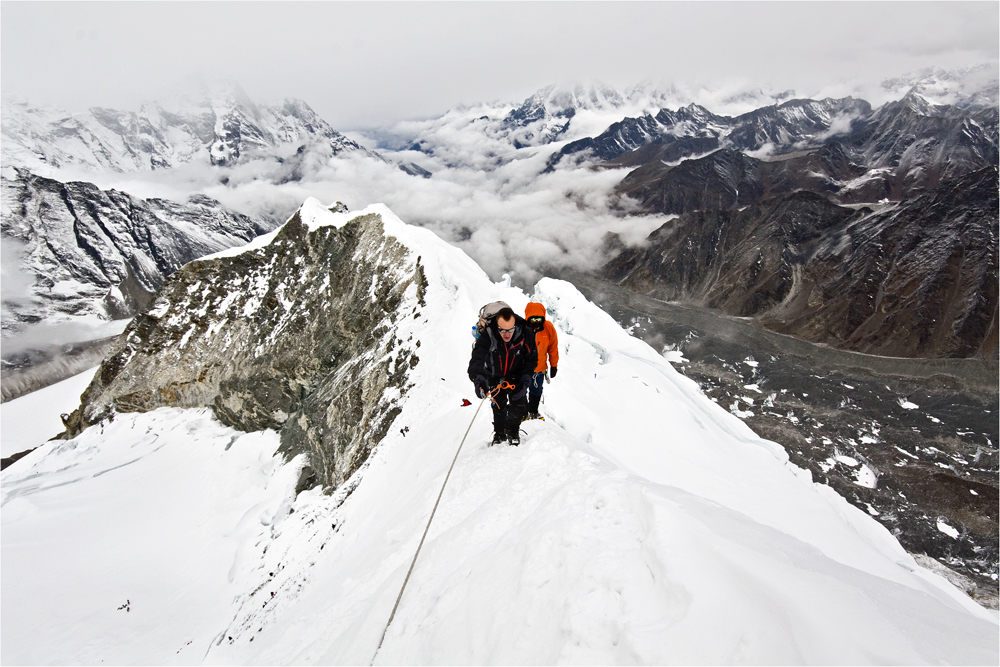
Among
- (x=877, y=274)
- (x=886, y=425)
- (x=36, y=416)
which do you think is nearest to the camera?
(x=886, y=425)

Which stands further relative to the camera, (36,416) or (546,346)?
(36,416)

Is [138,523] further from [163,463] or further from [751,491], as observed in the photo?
[751,491]

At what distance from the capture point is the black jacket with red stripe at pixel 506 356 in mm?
7520

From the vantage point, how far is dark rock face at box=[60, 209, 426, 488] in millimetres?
20438

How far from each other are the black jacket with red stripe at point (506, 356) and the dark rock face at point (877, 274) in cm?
14581

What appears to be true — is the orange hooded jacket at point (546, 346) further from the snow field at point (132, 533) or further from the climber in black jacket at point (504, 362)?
the snow field at point (132, 533)

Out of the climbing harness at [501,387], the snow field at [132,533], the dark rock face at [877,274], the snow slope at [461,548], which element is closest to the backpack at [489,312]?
the climbing harness at [501,387]

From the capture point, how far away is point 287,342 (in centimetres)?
2688

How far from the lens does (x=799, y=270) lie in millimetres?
149750

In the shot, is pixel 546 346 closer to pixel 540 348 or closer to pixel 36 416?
pixel 540 348

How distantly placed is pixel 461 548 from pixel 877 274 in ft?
539

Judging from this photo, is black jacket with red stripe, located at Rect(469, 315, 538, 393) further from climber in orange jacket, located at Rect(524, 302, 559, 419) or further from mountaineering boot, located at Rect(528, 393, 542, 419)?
mountaineering boot, located at Rect(528, 393, 542, 419)

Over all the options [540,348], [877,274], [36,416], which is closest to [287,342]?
[540,348]

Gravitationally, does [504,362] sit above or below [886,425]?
A: above
